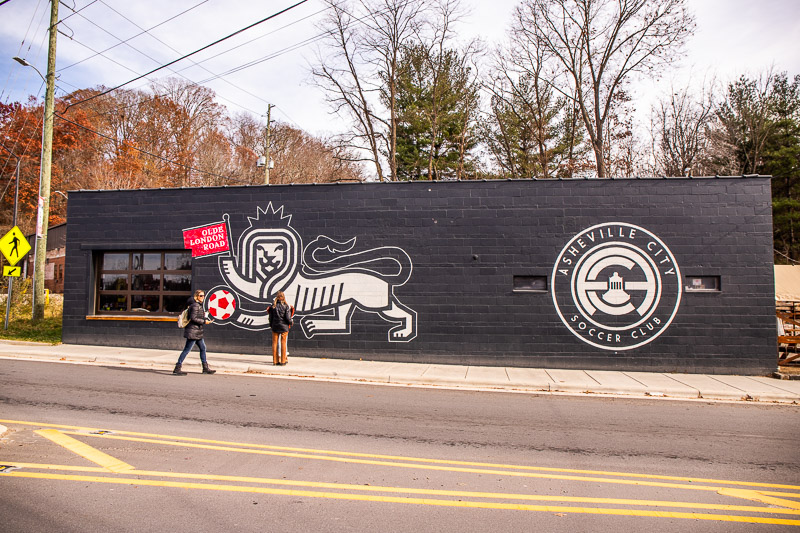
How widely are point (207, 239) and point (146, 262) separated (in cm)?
228

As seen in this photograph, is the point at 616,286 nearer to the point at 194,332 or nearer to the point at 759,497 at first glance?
the point at 759,497

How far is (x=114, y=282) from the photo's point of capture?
1516 cm

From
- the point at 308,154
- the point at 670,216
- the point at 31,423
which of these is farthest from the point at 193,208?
the point at 308,154

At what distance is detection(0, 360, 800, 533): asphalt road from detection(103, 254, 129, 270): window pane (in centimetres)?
639

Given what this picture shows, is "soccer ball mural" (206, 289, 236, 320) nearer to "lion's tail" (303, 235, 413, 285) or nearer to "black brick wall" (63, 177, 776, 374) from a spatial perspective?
"black brick wall" (63, 177, 776, 374)

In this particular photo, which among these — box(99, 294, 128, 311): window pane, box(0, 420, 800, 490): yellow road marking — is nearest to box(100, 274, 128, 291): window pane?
box(99, 294, 128, 311): window pane

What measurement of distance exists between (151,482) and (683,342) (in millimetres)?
11965

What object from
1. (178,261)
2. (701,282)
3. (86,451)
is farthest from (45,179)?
(701,282)

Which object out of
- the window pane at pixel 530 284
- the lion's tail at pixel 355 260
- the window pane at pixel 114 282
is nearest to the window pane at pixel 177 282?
the window pane at pixel 114 282

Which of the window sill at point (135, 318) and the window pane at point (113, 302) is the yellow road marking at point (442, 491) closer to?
the window sill at point (135, 318)

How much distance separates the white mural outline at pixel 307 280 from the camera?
13250 mm

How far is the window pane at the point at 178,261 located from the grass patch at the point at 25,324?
162 inches

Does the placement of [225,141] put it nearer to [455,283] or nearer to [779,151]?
[455,283]

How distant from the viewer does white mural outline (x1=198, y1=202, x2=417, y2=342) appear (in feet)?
43.5
